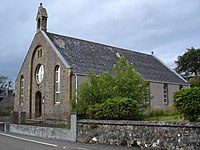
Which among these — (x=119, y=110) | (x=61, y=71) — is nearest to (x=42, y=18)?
(x=61, y=71)

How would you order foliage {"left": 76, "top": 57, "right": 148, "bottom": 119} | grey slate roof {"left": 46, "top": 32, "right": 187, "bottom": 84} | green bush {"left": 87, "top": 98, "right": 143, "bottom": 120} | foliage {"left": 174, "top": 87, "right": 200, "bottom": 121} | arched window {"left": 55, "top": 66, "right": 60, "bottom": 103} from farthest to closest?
grey slate roof {"left": 46, "top": 32, "right": 187, "bottom": 84} < arched window {"left": 55, "top": 66, "right": 60, "bottom": 103} < foliage {"left": 76, "top": 57, "right": 148, "bottom": 119} < green bush {"left": 87, "top": 98, "right": 143, "bottom": 120} < foliage {"left": 174, "top": 87, "right": 200, "bottom": 121}

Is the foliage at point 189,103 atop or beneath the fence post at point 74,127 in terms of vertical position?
atop

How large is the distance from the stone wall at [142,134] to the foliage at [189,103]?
31.1 inches

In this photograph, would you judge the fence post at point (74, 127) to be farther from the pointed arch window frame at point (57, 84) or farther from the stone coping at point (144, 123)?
the pointed arch window frame at point (57, 84)

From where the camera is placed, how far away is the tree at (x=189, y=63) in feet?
191

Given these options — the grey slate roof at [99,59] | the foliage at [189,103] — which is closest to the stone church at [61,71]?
the grey slate roof at [99,59]

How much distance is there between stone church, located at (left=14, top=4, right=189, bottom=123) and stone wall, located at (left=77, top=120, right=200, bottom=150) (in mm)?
8864

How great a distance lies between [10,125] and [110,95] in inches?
408

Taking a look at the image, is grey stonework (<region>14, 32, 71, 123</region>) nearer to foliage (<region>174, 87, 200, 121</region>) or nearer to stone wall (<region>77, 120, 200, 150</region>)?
stone wall (<region>77, 120, 200, 150</region>)

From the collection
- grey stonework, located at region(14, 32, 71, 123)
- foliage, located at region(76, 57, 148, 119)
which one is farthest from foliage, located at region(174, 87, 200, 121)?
grey stonework, located at region(14, 32, 71, 123)

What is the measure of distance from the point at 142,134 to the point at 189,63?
163 feet

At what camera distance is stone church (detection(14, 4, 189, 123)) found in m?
27.6

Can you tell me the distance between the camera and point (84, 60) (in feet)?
97.9

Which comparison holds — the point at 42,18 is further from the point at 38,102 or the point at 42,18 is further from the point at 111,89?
the point at 111,89
